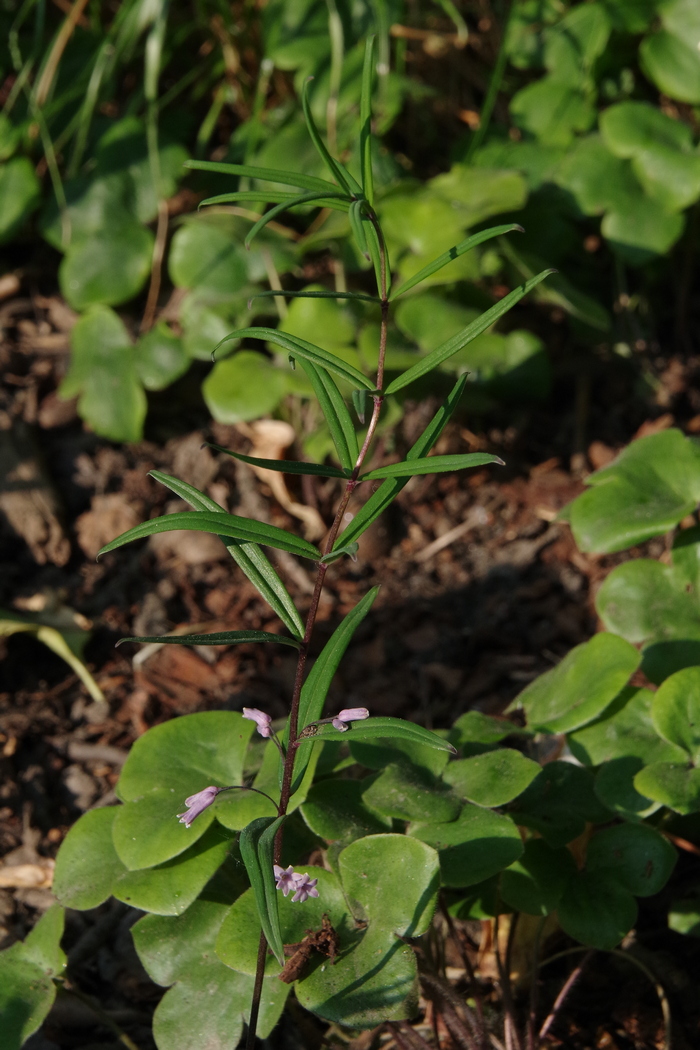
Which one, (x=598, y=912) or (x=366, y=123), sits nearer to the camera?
(x=366, y=123)

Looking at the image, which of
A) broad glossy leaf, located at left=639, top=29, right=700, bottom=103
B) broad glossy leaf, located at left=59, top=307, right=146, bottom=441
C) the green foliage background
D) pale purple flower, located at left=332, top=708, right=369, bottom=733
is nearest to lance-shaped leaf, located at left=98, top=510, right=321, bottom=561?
pale purple flower, located at left=332, top=708, right=369, bottom=733

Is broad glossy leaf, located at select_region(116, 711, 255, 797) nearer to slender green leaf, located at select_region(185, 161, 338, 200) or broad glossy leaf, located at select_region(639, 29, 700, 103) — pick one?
slender green leaf, located at select_region(185, 161, 338, 200)

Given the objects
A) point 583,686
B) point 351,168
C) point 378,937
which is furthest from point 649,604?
point 351,168

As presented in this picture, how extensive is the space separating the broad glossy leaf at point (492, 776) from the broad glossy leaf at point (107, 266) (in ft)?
5.96

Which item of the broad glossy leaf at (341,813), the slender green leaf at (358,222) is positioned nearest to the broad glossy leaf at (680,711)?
the broad glossy leaf at (341,813)

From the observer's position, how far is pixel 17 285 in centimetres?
279

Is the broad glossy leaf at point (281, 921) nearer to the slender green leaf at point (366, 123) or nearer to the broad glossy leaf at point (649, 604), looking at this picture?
the broad glossy leaf at point (649, 604)

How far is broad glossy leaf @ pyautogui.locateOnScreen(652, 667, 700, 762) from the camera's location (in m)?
1.33

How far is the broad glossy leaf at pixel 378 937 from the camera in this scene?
3.55ft

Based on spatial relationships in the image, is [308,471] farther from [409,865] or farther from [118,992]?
[118,992]

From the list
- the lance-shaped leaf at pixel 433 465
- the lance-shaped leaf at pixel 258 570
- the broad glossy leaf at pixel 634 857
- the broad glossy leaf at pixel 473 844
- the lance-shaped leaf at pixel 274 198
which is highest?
the lance-shaped leaf at pixel 274 198

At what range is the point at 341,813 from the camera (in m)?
1.27

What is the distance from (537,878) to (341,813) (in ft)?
0.97

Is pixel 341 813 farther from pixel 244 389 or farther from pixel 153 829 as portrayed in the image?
pixel 244 389
